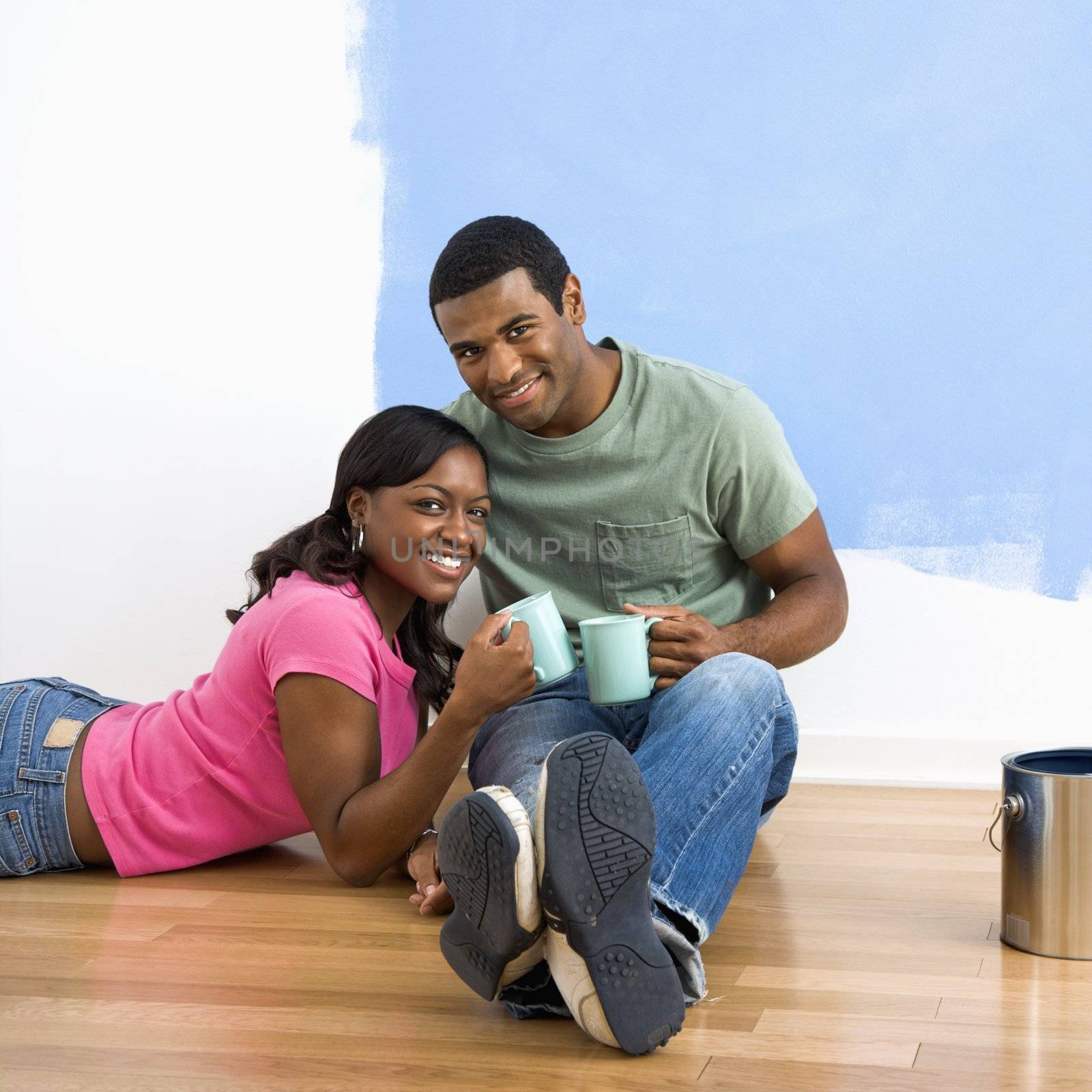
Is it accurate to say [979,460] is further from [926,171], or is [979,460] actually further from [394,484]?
[394,484]

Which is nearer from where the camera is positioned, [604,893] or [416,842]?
[604,893]

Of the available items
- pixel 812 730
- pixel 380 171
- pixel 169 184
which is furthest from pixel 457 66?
pixel 812 730

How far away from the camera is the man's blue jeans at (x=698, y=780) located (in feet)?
3.54

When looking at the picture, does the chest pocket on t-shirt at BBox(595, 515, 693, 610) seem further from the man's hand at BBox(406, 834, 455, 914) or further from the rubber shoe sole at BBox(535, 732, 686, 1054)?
the rubber shoe sole at BBox(535, 732, 686, 1054)

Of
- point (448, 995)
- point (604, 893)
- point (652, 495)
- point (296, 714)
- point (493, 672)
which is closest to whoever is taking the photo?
point (604, 893)

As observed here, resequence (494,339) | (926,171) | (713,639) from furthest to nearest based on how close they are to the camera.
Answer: (926,171)
(494,339)
(713,639)

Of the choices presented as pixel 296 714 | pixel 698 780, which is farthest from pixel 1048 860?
pixel 296 714

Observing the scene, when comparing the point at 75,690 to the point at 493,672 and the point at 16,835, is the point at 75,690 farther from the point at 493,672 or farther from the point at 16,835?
the point at 493,672

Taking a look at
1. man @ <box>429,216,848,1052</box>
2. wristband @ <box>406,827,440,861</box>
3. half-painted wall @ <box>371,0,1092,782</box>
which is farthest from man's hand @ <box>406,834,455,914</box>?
half-painted wall @ <box>371,0,1092,782</box>

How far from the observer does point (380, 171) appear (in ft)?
7.01

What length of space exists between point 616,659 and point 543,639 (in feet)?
0.27

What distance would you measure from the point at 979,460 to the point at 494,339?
2.94 ft

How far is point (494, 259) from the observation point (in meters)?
1.53

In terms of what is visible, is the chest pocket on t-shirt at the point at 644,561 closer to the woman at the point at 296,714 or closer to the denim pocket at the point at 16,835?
the woman at the point at 296,714
